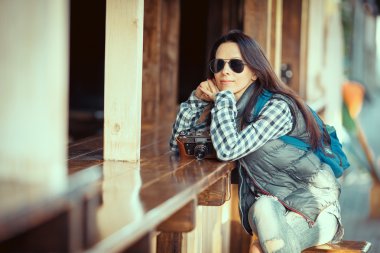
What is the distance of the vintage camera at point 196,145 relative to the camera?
415 centimetres

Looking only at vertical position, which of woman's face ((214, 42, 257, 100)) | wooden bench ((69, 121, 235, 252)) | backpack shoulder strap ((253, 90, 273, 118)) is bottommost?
wooden bench ((69, 121, 235, 252))

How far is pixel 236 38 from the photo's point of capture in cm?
424

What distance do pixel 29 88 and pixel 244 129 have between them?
204 cm

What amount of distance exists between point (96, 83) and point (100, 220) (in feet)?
30.8

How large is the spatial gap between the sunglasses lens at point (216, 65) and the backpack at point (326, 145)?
0.26 metres

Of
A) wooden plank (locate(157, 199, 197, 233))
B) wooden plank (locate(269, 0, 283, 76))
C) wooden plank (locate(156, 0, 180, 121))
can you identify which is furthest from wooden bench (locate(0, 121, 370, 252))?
wooden plank (locate(269, 0, 283, 76))

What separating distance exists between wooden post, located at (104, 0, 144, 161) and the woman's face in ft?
1.53

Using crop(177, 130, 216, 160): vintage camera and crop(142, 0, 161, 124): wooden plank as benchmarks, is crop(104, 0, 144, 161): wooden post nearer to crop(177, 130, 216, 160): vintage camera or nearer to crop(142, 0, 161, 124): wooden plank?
crop(177, 130, 216, 160): vintage camera

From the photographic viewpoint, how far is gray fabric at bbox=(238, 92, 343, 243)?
4020 millimetres

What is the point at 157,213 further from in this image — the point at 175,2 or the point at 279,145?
the point at 175,2

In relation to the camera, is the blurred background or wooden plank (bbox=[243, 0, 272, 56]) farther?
wooden plank (bbox=[243, 0, 272, 56])

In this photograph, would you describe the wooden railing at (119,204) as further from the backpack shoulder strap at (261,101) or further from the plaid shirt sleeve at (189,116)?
the backpack shoulder strap at (261,101)

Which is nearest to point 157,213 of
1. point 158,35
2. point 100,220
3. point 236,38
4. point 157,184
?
point 100,220

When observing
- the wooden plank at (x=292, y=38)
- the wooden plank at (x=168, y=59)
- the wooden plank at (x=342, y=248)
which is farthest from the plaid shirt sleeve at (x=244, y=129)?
the wooden plank at (x=292, y=38)
